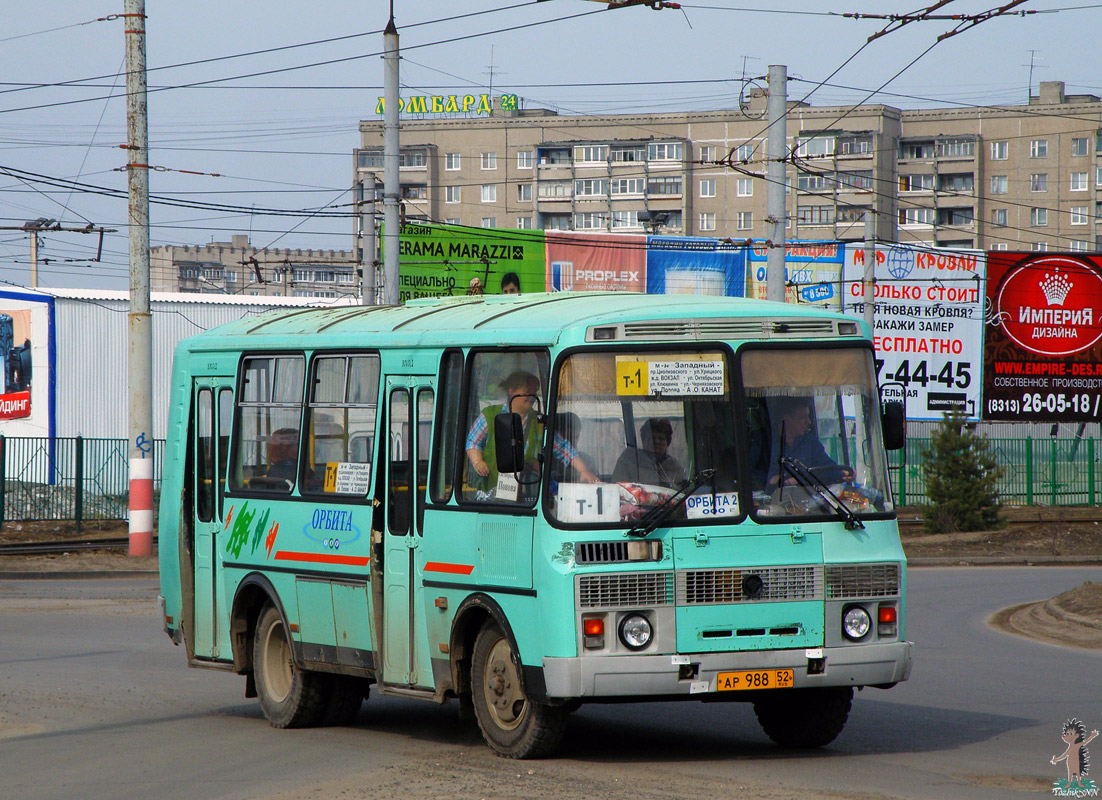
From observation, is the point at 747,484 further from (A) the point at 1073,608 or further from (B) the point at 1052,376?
(B) the point at 1052,376

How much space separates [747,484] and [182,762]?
3.54 metres

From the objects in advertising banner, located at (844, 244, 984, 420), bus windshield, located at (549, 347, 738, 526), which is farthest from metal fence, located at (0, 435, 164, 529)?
bus windshield, located at (549, 347, 738, 526)

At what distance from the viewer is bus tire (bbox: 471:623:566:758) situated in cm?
821

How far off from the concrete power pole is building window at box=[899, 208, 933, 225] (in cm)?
8271

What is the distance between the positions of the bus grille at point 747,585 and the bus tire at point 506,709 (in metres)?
0.97

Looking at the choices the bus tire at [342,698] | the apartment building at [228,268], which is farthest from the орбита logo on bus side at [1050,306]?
the apartment building at [228,268]

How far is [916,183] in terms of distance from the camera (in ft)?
335

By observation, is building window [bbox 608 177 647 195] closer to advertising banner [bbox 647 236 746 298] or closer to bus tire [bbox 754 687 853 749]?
advertising banner [bbox 647 236 746 298]

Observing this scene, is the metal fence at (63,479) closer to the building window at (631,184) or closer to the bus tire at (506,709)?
the bus tire at (506,709)

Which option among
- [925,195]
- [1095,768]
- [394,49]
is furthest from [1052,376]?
[925,195]

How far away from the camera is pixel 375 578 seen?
941 centimetres

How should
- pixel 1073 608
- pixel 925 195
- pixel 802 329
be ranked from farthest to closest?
1. pixel 925 195
2. pixel 1073 608
3. pixel 802 329

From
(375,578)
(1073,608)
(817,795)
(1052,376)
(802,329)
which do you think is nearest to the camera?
(817,795)

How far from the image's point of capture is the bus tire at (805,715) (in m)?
8.86
